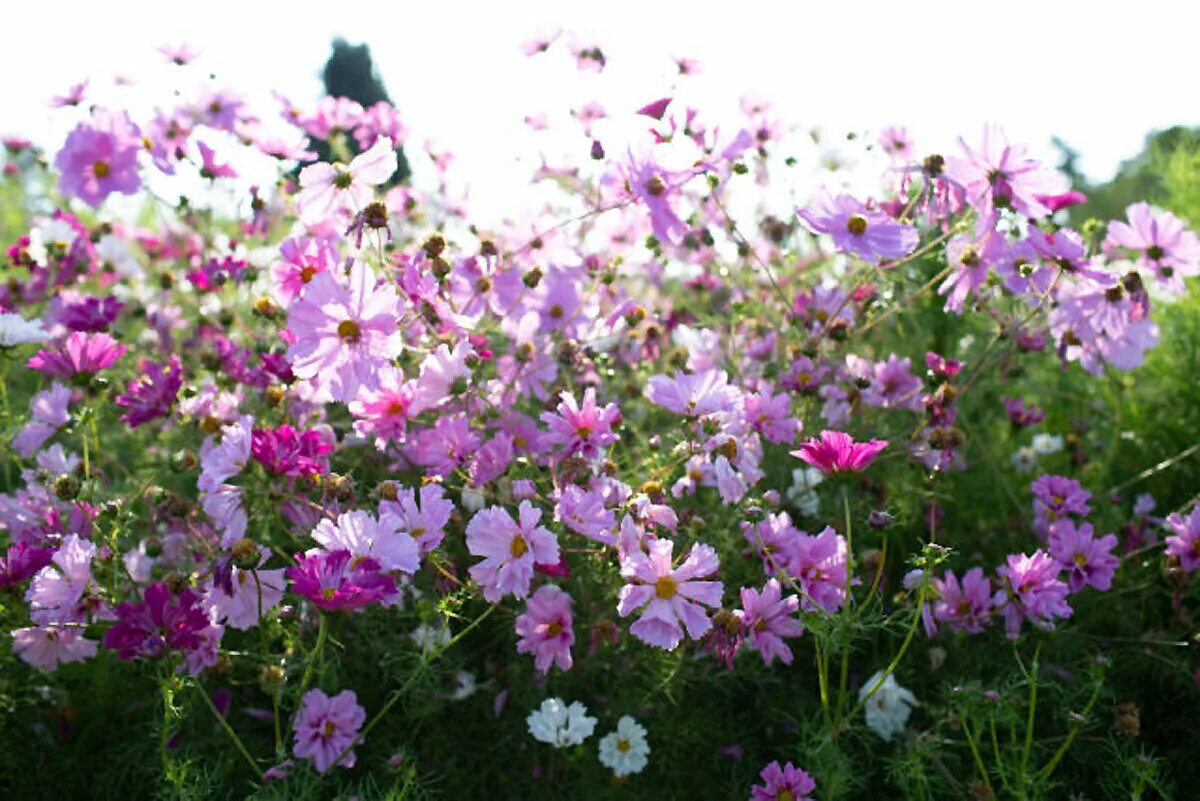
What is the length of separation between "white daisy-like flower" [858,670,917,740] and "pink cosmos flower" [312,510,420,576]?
788 millimetres

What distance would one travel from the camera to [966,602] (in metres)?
1.71

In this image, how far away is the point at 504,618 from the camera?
1.82 metres

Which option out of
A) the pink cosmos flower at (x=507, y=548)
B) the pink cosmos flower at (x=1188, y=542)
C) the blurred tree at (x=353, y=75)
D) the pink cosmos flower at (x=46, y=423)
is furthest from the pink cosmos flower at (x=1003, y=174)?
the blurred tree at (x=353, y=75)

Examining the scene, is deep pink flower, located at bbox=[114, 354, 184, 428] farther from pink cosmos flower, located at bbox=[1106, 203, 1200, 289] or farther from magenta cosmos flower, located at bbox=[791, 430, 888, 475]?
pink cosmos flower, located at bbox=[1106, 203, 1200, 289]

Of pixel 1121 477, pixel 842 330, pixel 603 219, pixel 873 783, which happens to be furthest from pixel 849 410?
pixel 1121 477

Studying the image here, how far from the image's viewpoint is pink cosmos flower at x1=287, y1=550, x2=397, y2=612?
1.21m

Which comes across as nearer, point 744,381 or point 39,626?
point 39,626

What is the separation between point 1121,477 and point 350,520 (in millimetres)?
1839

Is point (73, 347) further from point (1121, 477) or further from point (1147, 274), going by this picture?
point (1121, 477)

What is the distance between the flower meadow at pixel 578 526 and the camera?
143 cm

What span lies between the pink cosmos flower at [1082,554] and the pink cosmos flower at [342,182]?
1.17 meters

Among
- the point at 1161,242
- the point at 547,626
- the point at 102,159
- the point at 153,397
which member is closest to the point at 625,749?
the point at 547,626

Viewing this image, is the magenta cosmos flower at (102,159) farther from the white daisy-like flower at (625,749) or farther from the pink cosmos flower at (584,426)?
the white daisy-like flower at (625,749)

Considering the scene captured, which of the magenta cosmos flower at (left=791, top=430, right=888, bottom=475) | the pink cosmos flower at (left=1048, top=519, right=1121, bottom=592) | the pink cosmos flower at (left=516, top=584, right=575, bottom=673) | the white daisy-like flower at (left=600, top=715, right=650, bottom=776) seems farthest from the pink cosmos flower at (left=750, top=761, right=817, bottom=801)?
the pink cosmos flower at (left=1048, top=519, right=1121, bottom=592)
